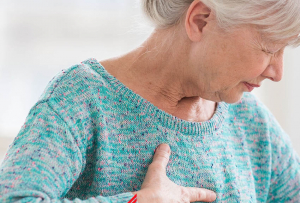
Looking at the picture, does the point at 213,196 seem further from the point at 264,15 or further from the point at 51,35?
the point at 51,35

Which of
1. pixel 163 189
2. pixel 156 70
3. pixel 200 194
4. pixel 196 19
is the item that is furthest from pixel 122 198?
pixel 196 19

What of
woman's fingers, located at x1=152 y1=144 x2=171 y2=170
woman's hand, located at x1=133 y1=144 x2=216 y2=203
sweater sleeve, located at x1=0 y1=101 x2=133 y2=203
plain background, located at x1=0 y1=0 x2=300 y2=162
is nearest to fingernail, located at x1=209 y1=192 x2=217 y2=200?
woman's hand, located at x1=133 y1=144 x2=216 y2=203

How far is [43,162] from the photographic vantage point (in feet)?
3.02

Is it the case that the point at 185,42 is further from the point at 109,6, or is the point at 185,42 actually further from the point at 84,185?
the point at 109,6

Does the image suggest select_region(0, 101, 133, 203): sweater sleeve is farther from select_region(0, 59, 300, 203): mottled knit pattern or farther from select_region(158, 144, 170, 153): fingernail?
select_region(158, 144, 170, 153): fingernail

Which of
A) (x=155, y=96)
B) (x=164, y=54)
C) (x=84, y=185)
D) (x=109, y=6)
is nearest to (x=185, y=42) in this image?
(x=164, y=54)

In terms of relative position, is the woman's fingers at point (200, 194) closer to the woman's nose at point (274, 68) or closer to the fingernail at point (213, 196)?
the fingernail at point (213, 196)

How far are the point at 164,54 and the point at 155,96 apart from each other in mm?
127

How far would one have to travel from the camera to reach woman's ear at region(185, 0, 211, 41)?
106 centimetres

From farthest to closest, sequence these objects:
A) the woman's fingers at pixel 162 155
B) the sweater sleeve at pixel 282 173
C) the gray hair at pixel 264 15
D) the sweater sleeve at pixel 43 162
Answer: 1. the sweater sleeve at pixel 282 173
2. the woman's fingers at pixel 162 155
3. the gray hair at pixel 264 15
4. the sweater sleeve at pixel 43 162

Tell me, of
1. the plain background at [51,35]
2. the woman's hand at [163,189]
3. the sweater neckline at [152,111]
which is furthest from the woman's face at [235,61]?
the plain background at [51,35]

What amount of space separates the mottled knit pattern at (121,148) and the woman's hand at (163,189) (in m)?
0.03

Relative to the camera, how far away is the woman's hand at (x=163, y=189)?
39.1 inches

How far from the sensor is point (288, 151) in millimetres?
1427
